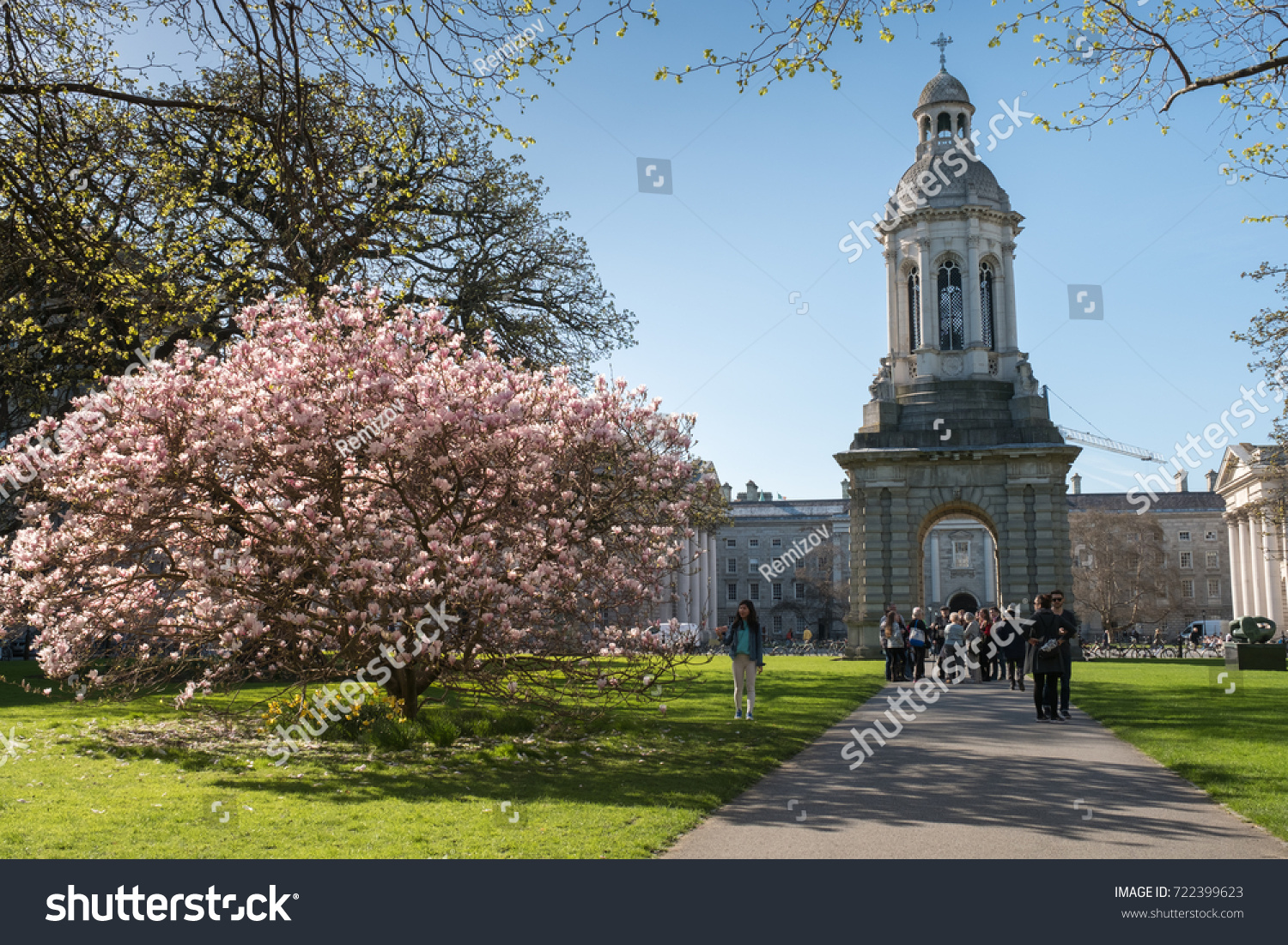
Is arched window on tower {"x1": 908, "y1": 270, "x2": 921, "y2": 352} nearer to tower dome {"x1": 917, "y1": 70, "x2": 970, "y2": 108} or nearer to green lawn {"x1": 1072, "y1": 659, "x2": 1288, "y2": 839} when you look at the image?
tower dome {"x1": 917, "y1": 70, "x2": 970, "y2": 108}

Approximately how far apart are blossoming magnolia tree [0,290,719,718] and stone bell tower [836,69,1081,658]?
3094 centimetres

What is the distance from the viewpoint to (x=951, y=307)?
47219 mm

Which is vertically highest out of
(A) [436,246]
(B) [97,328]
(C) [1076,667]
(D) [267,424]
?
(A) [436,246]

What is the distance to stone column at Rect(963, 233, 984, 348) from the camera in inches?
1816

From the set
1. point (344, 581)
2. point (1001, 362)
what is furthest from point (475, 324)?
point (1001, 362)

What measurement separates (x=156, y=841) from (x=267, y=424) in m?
5.68

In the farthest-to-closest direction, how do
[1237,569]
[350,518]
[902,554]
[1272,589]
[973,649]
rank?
1. [1237,569]
2. [1272,589]
3. [902,554]
4. [973,649]
5. [350,518]

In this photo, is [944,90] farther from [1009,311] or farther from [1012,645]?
[1012,645]

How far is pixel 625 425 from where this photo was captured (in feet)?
44.2

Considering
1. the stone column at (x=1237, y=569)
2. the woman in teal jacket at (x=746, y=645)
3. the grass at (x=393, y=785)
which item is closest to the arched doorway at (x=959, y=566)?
the stone column at (x=1237, y=569)

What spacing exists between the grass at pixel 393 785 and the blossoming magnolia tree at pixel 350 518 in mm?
919

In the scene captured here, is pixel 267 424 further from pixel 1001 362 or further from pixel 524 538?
pixel 1001 362

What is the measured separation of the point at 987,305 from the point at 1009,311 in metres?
1.01

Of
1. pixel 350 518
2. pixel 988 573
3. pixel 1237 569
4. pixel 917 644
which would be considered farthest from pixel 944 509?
pixel 988 573
